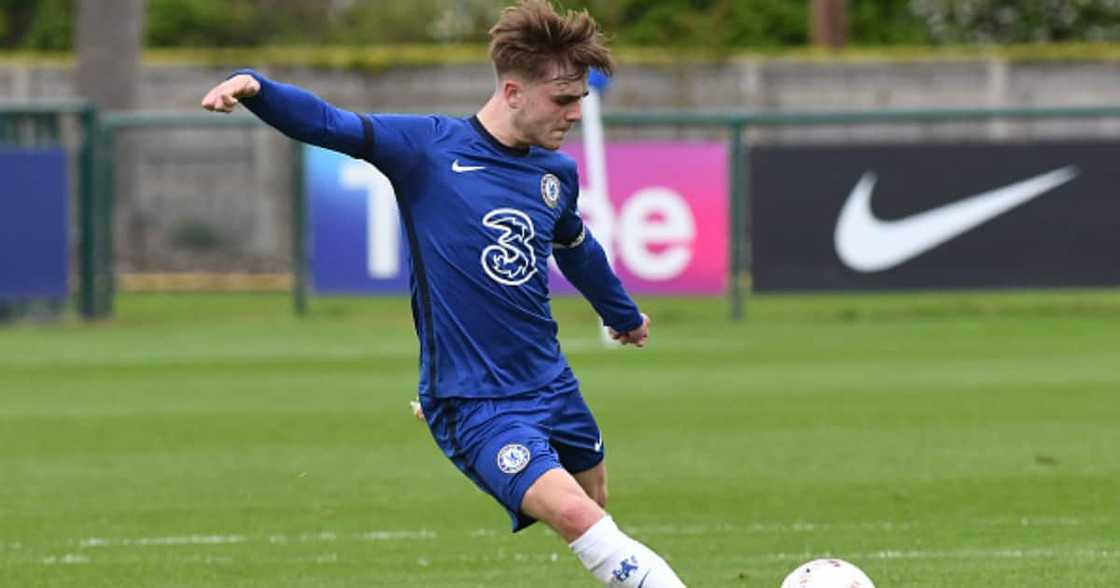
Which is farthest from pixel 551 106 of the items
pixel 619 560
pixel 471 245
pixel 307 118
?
pixel 619 560

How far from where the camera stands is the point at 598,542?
599 cm

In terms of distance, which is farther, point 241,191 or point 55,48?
point 55,48

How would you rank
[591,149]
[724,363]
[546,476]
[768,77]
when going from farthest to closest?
[768,77], [591,149], [724,363], [546,476]

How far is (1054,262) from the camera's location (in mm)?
20141

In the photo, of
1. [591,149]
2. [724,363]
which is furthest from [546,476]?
[591,149]

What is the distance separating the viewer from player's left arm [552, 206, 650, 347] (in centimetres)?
691

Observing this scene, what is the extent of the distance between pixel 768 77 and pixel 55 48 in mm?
14368

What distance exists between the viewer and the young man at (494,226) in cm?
636

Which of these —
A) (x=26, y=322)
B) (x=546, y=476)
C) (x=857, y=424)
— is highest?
(x=546, y=476)

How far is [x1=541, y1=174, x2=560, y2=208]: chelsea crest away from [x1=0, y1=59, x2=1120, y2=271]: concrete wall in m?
22.2

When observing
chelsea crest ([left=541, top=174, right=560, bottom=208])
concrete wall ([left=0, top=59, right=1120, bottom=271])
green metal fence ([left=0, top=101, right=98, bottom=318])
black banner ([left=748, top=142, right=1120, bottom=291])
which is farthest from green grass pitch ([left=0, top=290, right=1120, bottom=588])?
concrete wall ([left=0, top=59, right=1120, bottom=271])

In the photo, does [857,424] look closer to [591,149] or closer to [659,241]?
[591,149]

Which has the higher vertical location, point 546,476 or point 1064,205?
point 546,476

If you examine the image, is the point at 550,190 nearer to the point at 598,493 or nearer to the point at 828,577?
the point at 598,493
